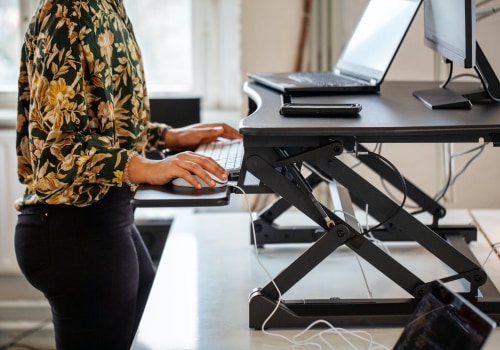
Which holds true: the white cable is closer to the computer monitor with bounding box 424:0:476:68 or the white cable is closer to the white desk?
the white desk

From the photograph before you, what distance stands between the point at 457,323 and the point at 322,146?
0.39 m

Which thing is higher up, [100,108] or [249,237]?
[100,108]

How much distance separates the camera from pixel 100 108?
1.47 metres

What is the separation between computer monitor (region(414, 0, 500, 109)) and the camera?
1451 millimetres

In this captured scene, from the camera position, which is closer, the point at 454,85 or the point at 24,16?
the point at 454,85

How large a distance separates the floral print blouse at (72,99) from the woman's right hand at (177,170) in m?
0.03

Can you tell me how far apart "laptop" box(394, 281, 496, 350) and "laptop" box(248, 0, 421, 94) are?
2.53 ft

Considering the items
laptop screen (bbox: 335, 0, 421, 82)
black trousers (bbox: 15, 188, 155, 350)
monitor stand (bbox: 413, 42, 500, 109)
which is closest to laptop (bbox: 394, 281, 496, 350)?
monitor stand (bbox: 413, 42, 500, 109)

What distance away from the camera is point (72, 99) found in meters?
1.37

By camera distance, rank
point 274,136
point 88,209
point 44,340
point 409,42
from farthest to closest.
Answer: point 44,340
point 409,42
point 88,209
point 274,136

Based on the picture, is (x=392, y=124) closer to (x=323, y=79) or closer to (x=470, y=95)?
(x=470, y=95)

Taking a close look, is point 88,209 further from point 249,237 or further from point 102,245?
point 249,237

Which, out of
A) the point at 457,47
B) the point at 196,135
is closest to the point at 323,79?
the point at 196,135

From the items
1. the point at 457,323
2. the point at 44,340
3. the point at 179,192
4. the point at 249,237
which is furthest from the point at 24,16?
the point at 457,323
